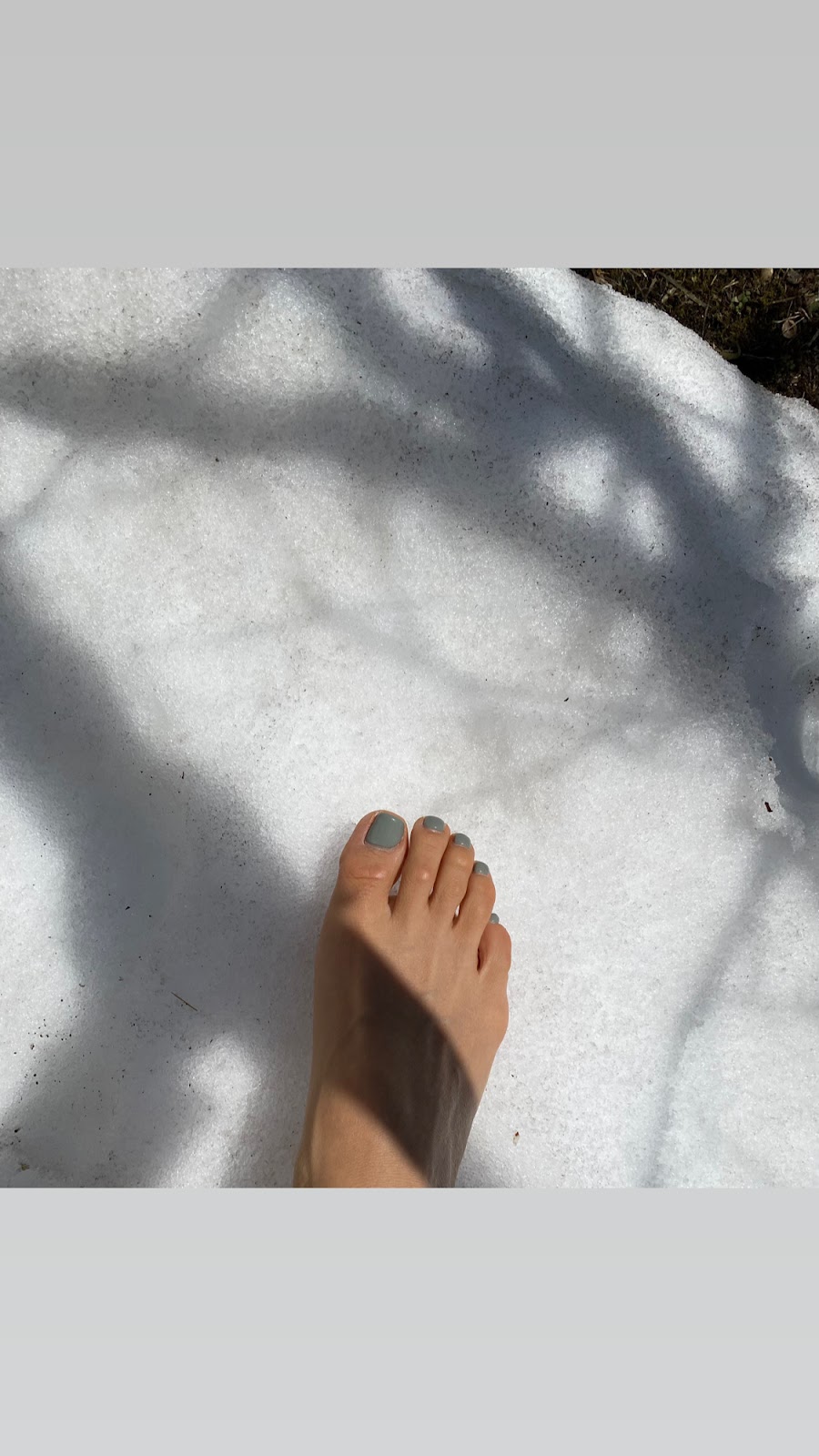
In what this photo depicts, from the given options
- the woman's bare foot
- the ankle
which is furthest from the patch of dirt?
the ankle

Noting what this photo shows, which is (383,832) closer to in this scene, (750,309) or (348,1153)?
(348,1153)

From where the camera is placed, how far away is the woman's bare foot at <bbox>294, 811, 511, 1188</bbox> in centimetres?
100

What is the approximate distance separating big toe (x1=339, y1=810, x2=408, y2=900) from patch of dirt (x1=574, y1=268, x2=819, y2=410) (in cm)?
76

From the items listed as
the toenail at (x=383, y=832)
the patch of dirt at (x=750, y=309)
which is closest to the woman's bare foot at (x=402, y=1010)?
the toenail at (x=383, y=832)

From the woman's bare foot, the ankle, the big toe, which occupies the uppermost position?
the big toe

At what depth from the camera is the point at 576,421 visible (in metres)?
1.05

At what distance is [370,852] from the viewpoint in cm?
101

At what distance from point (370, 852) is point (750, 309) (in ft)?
2.84

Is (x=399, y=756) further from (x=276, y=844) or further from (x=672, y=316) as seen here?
(x=672, y=316)

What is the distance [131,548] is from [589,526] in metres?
0.58

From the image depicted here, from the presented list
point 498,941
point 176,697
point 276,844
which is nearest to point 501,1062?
point 498,941

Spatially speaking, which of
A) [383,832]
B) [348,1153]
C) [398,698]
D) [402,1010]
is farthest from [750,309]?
[348,1153]

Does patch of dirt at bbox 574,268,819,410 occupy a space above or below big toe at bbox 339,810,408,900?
above

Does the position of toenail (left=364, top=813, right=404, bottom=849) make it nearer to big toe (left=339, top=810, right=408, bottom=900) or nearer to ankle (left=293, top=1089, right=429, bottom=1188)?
big toe (left=339, top=810, right=408, bottom=900)
